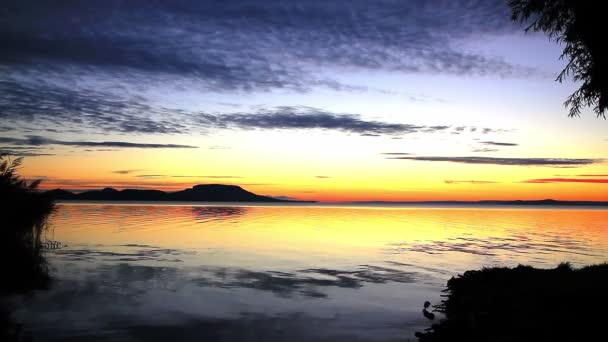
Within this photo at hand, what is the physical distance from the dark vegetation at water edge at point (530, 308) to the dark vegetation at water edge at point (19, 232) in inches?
813

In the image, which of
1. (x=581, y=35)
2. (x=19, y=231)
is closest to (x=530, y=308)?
(x=581, y=35)

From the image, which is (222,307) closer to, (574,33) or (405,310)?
(405,310)

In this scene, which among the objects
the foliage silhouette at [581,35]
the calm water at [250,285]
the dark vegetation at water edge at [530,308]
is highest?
the foliage silhouette at [581,35]

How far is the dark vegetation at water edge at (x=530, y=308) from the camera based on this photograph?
1323 cm

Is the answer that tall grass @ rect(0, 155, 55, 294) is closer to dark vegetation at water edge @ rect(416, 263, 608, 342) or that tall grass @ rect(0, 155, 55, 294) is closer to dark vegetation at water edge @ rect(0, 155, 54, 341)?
dark vegetation at water edge @ rect(0, 155, 54, 341)

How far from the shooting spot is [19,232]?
2497 cm

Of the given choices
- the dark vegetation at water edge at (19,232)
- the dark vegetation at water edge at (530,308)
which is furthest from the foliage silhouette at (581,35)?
the dark vegetation at water edge at (19,232)

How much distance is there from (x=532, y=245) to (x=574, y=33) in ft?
126

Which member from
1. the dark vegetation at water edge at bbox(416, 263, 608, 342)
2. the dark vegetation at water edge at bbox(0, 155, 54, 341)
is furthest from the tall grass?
the dark vegetation at water edge at bbox(416, 263, 608, 342)

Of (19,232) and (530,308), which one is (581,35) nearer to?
(530,308)

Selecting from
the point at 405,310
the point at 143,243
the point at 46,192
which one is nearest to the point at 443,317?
the point at 405,310

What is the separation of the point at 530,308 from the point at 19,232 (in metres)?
25.3

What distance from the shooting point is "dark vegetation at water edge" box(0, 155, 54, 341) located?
23.5 meters

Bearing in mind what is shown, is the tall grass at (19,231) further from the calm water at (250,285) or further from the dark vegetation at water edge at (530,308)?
the dark vegetation at water edge at (530,308)
